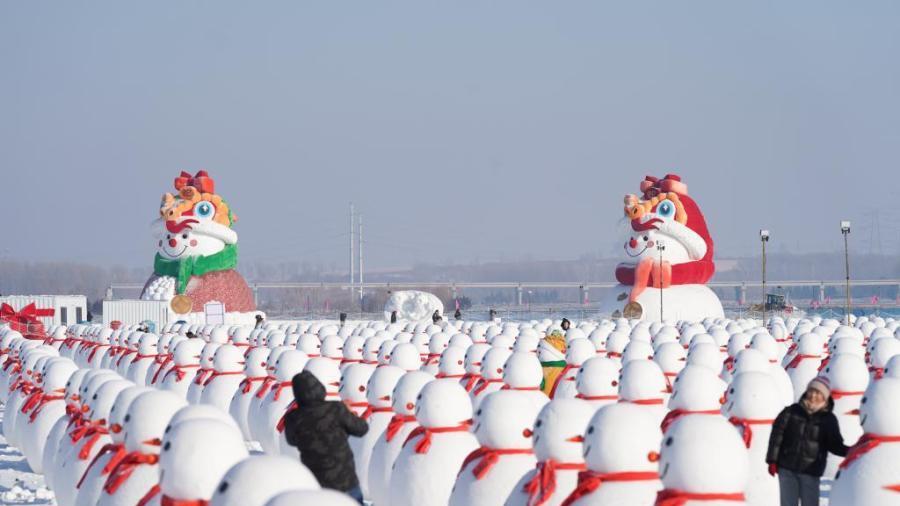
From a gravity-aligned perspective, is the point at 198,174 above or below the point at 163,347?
above

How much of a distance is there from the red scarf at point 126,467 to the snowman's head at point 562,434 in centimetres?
225

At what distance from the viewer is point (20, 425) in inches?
541

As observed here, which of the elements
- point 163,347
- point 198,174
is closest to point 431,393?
point 163,347

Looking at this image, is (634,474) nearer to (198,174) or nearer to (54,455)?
(54,455)

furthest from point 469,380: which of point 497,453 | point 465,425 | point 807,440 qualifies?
point 807,440

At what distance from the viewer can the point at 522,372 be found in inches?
452

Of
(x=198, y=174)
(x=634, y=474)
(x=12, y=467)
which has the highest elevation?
(x=198, y=174)

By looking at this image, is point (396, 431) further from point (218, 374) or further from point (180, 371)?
point (180, 371)

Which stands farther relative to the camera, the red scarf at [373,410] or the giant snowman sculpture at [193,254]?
the giant snowman sculpture at [193,254]

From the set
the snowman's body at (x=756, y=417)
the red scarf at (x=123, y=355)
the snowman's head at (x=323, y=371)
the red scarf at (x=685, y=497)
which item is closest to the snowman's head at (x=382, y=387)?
the snowman's head at (x=323, y=371)

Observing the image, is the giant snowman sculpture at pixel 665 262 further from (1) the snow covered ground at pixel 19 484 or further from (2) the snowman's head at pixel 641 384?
(2) the snowman's head at pixel 641 384

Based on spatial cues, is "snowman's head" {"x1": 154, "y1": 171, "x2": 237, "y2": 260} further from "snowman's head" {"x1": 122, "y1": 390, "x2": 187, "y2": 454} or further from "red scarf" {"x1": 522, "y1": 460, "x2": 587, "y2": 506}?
"red scarf" {"x1": 522, "y1": 460, "x2": 587, "y2": 506}

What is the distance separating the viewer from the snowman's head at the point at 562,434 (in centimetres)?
782

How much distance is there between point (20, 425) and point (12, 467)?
0.68 meters
